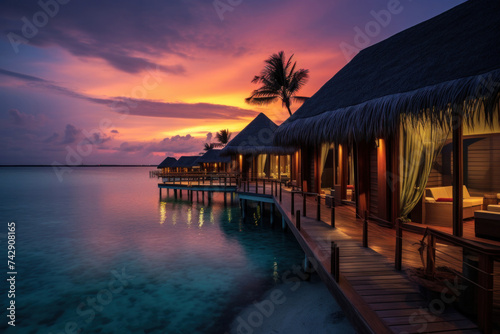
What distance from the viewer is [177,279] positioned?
9.67 meters

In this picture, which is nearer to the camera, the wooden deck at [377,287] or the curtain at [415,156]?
the wooden deck at [377,287]

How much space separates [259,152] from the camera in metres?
24.2

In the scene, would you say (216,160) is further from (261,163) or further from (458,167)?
(458,167)

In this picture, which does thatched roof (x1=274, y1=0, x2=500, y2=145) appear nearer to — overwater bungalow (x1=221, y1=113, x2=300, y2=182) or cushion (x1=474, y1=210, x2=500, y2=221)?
cushion (x1=474, y1=210, x2=500, y2=221)

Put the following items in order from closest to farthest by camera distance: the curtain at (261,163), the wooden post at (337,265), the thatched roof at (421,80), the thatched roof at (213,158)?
the wooden post at (337,265) → the thatched roof at (421,80) → the curtain at (261,163) → the thatched roof at (213,158)

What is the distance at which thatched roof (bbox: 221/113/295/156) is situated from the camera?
949 inches

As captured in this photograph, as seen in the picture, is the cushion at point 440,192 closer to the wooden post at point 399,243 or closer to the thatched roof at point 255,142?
the wooden post at point 399,243

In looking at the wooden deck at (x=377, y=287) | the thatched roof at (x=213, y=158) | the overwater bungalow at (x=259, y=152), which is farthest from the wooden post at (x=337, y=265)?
the thatched roof at (x=213, y=158)

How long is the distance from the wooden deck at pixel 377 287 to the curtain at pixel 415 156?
2.88ft

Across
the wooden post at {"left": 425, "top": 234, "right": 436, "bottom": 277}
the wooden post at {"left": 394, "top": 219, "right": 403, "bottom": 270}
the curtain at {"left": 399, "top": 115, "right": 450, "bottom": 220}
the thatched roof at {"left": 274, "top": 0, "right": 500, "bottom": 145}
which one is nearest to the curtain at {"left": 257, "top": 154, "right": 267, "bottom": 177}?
the thatched roof at {"left": 274, "top": 0, "right": 500, "bottom": 145}

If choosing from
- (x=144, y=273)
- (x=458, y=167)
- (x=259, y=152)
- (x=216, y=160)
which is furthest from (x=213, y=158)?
(x=458, y=167)

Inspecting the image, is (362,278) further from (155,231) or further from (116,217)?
(116,217)

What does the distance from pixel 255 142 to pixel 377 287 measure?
20799mm

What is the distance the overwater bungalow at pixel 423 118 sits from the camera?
200 inches
